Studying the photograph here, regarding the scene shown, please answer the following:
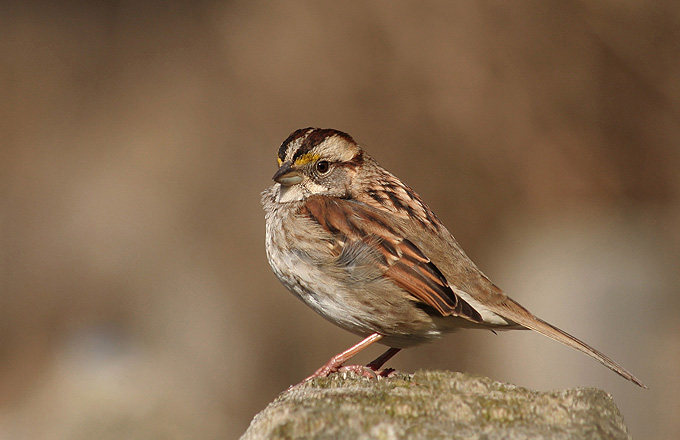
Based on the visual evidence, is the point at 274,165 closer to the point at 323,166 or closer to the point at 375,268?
the point at 323,166

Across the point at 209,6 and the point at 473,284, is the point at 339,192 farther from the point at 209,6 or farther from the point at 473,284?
the point at 209,6

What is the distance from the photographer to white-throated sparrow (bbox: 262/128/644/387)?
357 centimetres

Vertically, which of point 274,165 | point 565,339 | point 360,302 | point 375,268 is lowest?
point 565,339

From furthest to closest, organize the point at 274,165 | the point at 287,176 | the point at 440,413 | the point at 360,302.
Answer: the point at 274,165 < the point at 287,176 < the point at 360,302 < the point at 440,413

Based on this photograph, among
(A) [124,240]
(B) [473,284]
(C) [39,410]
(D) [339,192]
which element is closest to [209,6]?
(A) [124,240]

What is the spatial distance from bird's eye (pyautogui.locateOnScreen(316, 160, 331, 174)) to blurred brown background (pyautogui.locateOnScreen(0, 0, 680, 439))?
3559 mm

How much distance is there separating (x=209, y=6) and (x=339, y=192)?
194 inches

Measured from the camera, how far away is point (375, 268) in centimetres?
364

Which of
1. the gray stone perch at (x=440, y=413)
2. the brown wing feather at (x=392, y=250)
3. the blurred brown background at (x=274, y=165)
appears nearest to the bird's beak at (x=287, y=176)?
the brown wing feather at (x=392, y=250)

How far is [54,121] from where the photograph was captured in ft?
27.2

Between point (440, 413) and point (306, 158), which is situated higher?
point (306, 158)

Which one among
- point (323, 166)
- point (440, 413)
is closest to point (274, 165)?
point (323, 166)

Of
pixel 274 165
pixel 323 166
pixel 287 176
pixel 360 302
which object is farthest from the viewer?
pixel 274 165

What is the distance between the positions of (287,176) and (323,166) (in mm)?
205
